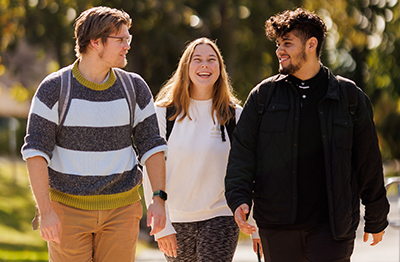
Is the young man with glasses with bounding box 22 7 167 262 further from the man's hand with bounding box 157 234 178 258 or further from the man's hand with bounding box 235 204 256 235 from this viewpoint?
the man's hand with bounding box 157 234 178 258

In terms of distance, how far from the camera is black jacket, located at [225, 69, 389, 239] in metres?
3.44

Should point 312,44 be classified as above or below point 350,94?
above

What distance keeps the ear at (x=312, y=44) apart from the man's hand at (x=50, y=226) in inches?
72.2

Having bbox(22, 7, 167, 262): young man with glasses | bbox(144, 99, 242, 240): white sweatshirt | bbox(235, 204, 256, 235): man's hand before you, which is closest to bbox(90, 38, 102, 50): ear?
bbox(22, 7, 167, 262): young man with glasses

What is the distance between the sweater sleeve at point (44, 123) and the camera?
3.06 meters

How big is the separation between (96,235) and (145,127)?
0.68 m

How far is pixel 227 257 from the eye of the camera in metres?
4.00

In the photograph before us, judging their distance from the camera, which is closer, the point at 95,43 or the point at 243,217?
the point at 95,43

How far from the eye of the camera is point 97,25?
321 centimetres

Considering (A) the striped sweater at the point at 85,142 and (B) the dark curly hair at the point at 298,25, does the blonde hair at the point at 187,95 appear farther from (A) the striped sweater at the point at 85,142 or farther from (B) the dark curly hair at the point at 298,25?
(A) the striped sweater at the point at 85,142

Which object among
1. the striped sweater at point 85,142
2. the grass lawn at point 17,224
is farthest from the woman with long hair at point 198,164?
the grass lawn at point 17,224

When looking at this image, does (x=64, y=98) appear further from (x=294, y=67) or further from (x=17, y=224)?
Answer: (x=17, y=224)

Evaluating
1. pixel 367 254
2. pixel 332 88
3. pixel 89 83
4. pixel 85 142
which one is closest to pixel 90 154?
pixel 85 142

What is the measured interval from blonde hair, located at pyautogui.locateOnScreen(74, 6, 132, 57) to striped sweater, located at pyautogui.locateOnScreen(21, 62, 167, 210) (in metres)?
0.17
